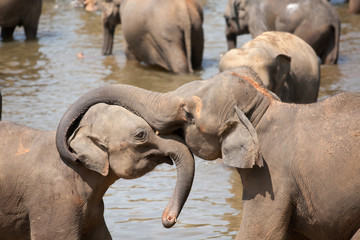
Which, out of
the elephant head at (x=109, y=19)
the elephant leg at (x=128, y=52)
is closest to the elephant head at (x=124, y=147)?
the elephant leg at (x=128, y=52)

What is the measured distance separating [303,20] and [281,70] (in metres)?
3.63

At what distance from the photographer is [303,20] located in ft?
36.7

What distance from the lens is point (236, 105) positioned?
450cm

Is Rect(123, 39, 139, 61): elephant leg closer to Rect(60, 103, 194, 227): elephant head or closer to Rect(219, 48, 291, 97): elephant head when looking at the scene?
Rect(219, 48, 291, 97): elephant head

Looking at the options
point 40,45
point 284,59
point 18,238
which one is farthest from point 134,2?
point 18,238

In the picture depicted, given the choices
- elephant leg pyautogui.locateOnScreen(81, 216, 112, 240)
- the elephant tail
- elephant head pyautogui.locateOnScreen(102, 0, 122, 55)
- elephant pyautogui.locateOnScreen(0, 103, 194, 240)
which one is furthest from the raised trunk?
elephant leg pyautogui.locateOnScreen(81, 216, 112, 240)

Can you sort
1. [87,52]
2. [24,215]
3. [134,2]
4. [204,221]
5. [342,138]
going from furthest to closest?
[87,52] → [134,2] → [204,221] → [24,215] → [342,138]

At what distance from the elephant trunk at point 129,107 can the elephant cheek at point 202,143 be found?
10cm

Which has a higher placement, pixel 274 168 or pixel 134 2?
pixel 274 168

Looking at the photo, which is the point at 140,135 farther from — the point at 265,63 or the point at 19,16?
the point at 19,16

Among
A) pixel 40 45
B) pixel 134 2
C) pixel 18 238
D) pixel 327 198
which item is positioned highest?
pixel 327 198

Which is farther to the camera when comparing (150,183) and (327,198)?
(150,183)

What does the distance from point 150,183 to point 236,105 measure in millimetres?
2691

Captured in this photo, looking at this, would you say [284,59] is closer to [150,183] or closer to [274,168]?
[150,183]
